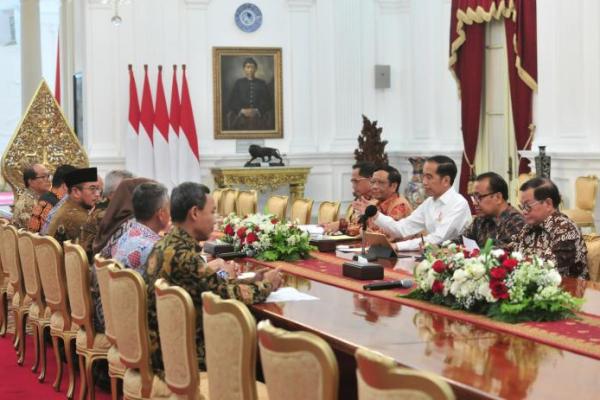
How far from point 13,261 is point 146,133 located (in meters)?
7.47

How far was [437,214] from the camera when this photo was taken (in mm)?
7027

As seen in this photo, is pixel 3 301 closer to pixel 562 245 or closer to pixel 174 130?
pixel 562 245

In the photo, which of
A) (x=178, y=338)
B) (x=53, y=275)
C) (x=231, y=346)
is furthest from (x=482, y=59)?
(x=231, y=346)

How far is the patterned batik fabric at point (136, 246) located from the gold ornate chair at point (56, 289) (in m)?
0.82

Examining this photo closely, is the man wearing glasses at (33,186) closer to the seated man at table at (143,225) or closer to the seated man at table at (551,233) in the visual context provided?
the seated man at table at (143,225)

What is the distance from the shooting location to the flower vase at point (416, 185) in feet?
45.6

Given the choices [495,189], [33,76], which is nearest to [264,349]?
[495,189]

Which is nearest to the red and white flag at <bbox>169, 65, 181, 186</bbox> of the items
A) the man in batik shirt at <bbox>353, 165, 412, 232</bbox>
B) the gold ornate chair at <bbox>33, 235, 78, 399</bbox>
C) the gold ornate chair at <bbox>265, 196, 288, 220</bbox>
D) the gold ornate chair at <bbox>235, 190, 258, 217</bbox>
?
the gold ornate chair at <bbox>235, 190, 258, 217</bbox>

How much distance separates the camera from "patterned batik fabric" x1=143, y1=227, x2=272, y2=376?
440 cm

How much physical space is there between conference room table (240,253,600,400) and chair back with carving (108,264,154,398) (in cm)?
53

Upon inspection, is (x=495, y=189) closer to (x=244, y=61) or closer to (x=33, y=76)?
(x=244, y=61)

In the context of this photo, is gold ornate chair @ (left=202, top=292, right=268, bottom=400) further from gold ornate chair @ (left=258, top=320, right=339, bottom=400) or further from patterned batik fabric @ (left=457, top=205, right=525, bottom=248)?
patterned batik fabric @ (left=457, top=205, right=525, bottom=248)

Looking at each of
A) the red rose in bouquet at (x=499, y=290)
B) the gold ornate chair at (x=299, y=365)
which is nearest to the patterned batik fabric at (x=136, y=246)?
the red rose in bouquet at (x=499, y=290)

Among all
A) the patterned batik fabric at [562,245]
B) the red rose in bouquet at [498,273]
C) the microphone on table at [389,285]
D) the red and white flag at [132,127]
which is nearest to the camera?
the red rose in bouquet at [498,273]
